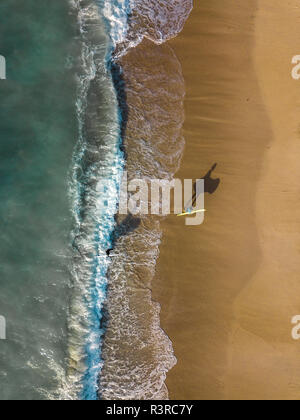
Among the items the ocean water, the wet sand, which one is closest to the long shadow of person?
the wet sand

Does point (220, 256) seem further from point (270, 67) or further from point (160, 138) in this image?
point (270, 67)

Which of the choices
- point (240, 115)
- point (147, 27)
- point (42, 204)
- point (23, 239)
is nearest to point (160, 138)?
point (240, 115)

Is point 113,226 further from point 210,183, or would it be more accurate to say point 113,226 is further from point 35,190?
point 210,183

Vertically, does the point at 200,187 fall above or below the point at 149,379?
above

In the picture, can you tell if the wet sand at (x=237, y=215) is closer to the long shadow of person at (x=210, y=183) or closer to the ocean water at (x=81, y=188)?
the long shadow of person at (x=210, y=183)

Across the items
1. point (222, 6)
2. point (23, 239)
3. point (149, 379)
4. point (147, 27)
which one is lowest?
point (149, 379)

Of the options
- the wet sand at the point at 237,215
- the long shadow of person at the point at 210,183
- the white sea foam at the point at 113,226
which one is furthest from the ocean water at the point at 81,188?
the long shadow of person at the point at 210,183

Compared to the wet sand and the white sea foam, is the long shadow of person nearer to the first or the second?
the wet sand
